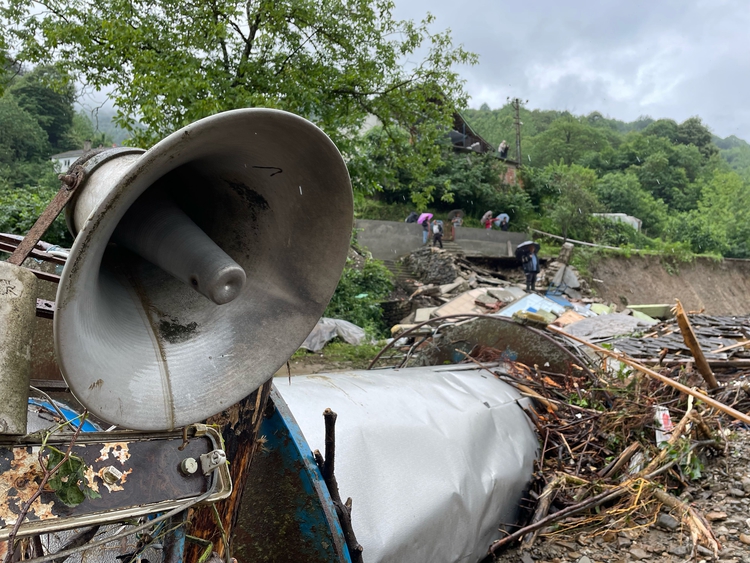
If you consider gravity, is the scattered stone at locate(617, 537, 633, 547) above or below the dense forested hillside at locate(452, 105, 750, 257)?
below

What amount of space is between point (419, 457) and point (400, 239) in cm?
1755

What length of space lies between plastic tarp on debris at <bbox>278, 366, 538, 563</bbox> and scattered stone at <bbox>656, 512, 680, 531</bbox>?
749mm

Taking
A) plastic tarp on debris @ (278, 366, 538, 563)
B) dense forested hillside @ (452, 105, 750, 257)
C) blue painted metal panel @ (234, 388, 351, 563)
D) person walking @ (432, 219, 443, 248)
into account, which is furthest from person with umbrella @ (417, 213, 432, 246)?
blue painted metal panel @ (234, 388, 351, 563)

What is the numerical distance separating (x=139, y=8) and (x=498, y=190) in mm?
19874

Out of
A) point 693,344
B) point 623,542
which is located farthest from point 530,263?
point 623,542

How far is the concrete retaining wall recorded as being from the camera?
19.6 metres

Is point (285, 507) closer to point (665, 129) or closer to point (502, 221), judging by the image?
point (502, 221)

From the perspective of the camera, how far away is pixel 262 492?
2.20 metres

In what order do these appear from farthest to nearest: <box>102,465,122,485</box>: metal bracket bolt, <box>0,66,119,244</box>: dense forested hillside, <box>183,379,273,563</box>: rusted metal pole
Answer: <box>0,66,119,244</box>: dense forested hillside
<box>183,379,273,563</box>: rusted metal pole
<box>102,465,122,485</box>: metal bracket bolt

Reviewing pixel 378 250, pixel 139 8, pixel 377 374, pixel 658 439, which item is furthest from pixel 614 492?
A: pixel 378 250

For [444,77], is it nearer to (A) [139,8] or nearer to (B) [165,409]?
(A) [139,8]

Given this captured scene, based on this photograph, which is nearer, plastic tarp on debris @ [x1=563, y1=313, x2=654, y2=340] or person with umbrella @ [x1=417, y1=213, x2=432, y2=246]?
plastic tarp on debris @ [x1=563, y1=313, x2=654, y2=340]

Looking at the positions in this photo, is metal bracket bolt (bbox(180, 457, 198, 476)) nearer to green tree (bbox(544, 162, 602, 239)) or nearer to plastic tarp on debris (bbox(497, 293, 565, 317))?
plastic tarp on debris (bbox(497, 293, 565, 317))

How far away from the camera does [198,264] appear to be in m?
1.26
